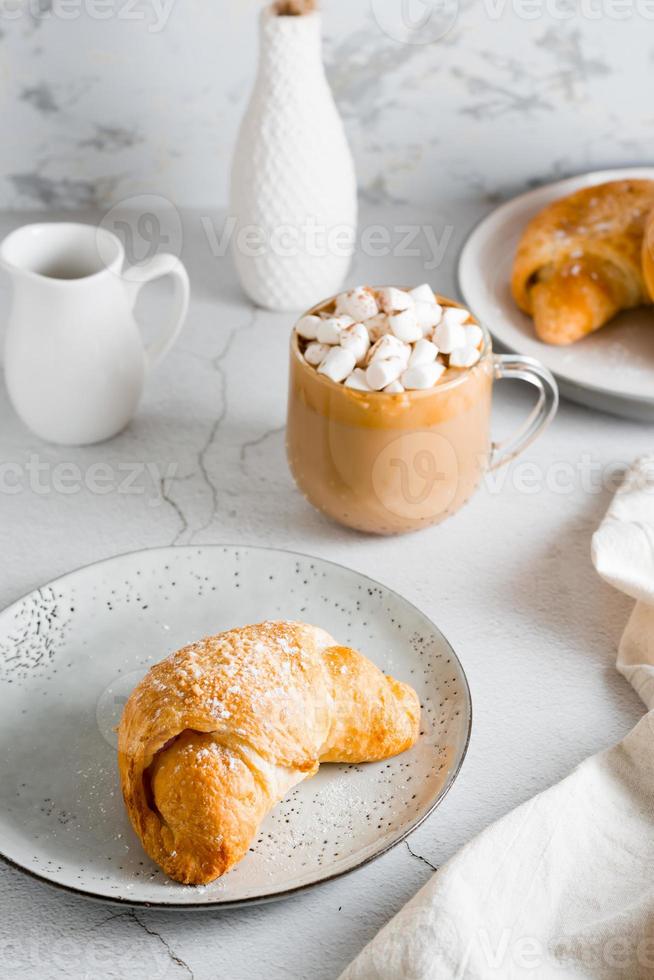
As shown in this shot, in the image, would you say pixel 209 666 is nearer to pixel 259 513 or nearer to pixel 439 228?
pixel 259 513

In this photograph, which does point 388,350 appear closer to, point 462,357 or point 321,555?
point 462,357

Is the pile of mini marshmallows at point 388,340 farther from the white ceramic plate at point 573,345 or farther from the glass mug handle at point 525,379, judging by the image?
the white ceramic plate at point 573,345

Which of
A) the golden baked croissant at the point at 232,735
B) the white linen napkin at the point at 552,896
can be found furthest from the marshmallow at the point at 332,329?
the white linen napkin at the point at 552,896

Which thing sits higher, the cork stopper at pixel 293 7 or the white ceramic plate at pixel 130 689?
the cork stopper at pixel 293 7

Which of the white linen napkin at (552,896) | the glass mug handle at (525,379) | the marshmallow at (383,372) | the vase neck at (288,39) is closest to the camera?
the white linen napkin at (552,896)

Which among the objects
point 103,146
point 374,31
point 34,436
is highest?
point 374,31

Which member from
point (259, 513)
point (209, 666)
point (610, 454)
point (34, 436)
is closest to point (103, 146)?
point (34, 436)

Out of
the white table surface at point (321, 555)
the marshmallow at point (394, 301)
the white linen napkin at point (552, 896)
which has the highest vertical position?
the marshmallow at point (394, 301)
